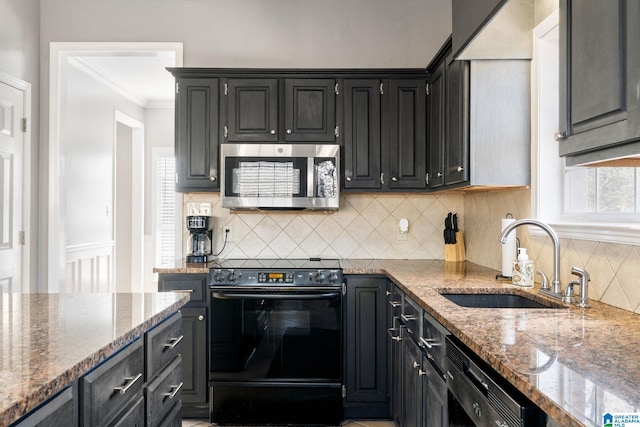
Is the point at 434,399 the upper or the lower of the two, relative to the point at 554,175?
lower

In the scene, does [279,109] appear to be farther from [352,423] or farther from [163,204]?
[163,204]

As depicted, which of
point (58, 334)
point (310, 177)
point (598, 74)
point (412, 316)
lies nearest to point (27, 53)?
point (310, 177)

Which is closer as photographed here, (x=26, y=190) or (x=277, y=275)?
(x=277, y=275)

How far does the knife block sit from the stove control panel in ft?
3.18

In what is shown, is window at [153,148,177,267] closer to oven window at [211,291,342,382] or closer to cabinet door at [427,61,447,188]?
oven window at [211,291,342,382]

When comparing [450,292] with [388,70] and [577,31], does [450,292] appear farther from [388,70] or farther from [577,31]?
[388,70]

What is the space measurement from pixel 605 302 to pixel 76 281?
4262mm

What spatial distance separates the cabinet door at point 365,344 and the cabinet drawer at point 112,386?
5.40ft

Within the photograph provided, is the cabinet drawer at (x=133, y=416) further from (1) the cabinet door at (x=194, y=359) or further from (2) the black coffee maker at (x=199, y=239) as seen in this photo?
(2) the black coffee maker at (x=199, y=239)

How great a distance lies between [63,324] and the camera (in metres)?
1.34

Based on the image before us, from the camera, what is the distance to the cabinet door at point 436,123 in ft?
9.22

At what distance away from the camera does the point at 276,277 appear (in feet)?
9.22

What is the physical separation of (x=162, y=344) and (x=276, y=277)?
50.7 inches

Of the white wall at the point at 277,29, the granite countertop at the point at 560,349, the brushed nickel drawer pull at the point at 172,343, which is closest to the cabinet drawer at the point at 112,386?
→ the brushed nickel drawer pull at the point at 172,343
